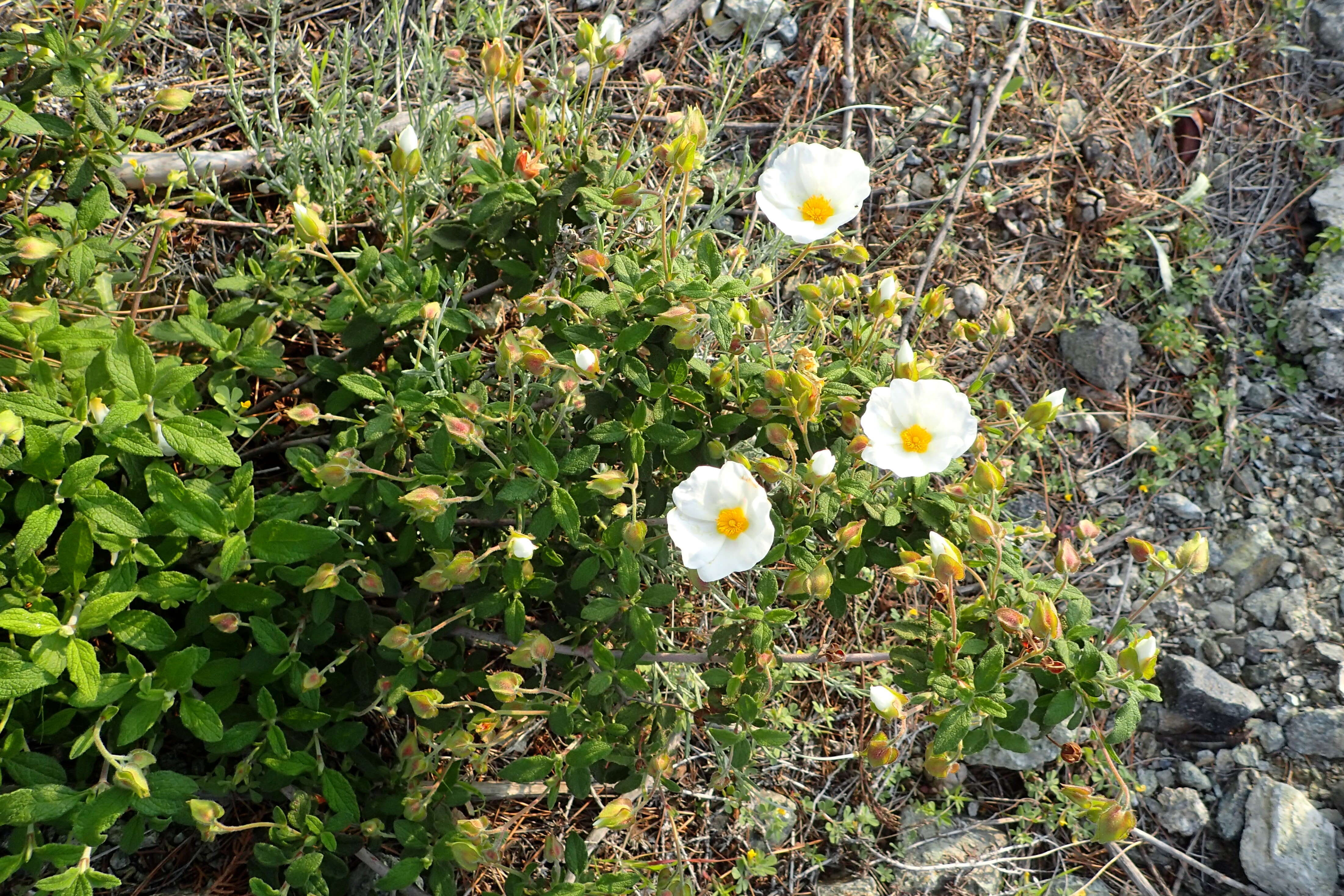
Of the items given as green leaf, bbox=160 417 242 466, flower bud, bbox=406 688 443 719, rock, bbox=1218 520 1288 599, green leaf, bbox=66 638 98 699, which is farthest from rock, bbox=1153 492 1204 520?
green leaf, bbox=66 638 98 699

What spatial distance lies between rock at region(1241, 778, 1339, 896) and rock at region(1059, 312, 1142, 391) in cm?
126

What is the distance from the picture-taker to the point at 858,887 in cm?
242

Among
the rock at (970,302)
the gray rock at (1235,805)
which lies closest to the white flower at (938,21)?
the rock at (970,302)

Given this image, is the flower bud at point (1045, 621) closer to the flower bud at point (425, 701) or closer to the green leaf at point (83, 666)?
the flower bud at point (425, 701)

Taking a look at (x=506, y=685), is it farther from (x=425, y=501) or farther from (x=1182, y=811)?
(x=1182, y=811)

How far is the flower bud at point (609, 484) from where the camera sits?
1.78 m

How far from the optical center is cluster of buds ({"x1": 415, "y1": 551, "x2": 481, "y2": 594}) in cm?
172

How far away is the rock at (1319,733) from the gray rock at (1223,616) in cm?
28

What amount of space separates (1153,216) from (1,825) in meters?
3.57

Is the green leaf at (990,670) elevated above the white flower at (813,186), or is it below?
below

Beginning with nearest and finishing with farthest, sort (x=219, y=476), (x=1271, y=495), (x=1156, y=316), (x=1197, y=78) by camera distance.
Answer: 1. (x=219, y=476)
2. (x=1271, y=495)
3. (x=1156, y=316)
4. (x=1197, y=78)

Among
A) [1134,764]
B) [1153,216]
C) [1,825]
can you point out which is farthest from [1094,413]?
[1,825]

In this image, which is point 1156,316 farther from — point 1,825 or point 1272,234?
point 1,825

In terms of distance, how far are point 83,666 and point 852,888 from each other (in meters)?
1.80
